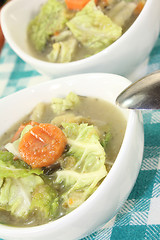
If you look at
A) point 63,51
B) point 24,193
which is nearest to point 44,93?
point 63,51

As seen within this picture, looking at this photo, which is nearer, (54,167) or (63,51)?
(54,167)

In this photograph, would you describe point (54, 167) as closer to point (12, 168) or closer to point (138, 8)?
point (12, 168)

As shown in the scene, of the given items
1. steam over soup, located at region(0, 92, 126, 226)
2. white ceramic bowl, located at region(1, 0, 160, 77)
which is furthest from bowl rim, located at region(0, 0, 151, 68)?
steam over soup, located at region(0, 92, 126, 226)

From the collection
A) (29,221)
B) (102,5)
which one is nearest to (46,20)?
(102,5)

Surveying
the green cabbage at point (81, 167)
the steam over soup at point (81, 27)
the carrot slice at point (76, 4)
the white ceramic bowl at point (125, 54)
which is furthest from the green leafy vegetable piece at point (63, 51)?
the green cabbage at point (81, 167)

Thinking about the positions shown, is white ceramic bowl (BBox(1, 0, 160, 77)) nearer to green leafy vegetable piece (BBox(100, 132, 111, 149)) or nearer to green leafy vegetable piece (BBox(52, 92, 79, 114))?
green leafy vegetable piece (BBox(52, 92, 79, 114))
